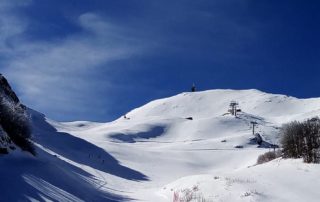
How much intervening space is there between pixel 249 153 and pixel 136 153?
17050 millimetres

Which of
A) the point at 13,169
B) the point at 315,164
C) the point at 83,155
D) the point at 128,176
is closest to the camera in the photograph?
the point at 13,169

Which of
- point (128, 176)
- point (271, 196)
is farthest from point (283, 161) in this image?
point (128, 176)

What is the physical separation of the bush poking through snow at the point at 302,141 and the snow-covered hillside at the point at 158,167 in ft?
3.43

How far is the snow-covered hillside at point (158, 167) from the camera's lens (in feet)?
60.3

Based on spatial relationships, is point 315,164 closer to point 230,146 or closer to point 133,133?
point 230,146

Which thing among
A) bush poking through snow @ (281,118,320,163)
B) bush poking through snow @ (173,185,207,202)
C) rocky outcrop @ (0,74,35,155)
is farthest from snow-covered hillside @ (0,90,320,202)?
rocky outcrop @ (0,74,35,155)

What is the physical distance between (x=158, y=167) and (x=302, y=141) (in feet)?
113

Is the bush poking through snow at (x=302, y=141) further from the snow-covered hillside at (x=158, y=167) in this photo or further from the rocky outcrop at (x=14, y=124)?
the rocky outcrop at (x=14, y=124)

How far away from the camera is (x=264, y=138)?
315 ft

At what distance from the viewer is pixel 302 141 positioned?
2681 centimetres

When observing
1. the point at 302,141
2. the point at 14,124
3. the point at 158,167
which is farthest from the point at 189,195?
the point at 158,167

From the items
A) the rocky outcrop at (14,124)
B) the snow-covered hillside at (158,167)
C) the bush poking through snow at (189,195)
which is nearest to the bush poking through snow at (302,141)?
the snow-covered hillside at (158,167)

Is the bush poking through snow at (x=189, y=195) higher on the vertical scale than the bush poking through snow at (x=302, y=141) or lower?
lower

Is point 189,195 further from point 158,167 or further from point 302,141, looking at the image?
point 158,167
